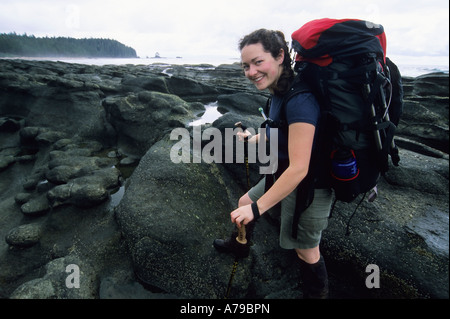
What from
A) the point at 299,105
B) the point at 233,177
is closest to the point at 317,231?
the point at 299,105

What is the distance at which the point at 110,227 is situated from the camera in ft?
15.7

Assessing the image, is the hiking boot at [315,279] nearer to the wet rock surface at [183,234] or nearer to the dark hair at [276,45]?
the wet rock surface at [183,234]

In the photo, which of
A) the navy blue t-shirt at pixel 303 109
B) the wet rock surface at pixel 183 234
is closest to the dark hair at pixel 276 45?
the navy blue t-shirt at pixel 303 109

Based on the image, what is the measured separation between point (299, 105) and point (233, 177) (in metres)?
3.91

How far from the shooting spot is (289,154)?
2139 mm

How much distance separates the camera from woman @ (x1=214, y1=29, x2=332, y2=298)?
208 centimetres

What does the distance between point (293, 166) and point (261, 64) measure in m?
1.29

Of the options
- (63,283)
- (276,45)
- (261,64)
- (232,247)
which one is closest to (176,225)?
(232,247)

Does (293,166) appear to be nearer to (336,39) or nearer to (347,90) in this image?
(347,90)

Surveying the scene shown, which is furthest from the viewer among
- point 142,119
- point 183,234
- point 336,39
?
point 142,119

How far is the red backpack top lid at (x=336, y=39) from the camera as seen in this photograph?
2156 mm

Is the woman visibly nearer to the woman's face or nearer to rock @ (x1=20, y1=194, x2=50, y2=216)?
the woman's face

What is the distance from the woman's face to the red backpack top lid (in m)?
0.33
